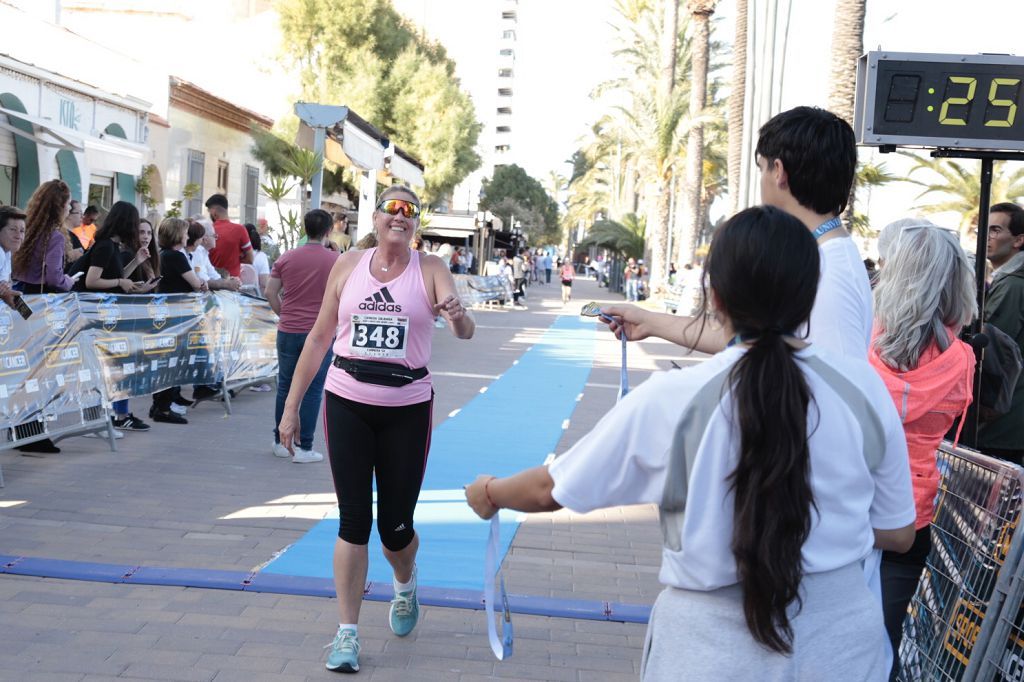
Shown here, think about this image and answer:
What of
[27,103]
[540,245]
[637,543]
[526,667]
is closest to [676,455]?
[526,667]

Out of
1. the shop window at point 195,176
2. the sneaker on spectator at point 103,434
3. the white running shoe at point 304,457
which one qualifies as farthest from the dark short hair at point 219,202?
the shop window at point 195,176

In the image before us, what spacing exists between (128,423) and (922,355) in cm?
798

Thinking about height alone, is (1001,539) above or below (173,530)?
above

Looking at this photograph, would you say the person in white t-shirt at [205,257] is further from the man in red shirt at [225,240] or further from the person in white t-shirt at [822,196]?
the person in white t-shirt at [822,196]

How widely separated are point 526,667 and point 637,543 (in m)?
2.47

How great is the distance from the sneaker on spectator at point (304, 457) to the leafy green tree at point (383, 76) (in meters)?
31.9

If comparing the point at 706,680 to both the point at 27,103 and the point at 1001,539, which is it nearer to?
the point at 1001,539

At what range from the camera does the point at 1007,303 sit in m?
5.05

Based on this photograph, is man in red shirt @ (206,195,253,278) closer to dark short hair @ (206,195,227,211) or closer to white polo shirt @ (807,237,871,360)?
dark short hair @ (206,195,227,211)

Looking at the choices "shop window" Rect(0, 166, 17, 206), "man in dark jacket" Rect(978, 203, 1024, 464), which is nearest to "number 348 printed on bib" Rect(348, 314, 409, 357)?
"man in dark jacket" Rect(978, 203, 1024, 464)

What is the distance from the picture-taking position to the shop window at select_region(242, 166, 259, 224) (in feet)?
108

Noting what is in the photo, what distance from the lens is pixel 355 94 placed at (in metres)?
40.2

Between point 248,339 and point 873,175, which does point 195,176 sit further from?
point 248,339

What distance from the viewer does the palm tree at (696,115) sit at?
3247 cm
